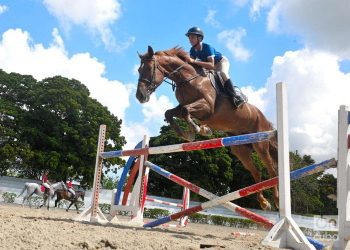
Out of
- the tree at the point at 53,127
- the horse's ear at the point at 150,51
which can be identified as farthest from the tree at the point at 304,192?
the horse's ear at the point at 150,51

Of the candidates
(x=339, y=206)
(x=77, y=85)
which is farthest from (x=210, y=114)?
(x=77, y=85)

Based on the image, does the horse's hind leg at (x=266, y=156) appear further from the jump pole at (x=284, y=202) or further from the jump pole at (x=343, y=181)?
the jump pole at (x=343, y=181)

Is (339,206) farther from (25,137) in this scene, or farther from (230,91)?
(25,137)

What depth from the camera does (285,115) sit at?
3.68 m

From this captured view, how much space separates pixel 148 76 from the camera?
5.18 m

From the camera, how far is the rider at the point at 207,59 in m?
5.53

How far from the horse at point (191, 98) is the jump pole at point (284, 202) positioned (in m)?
1.35

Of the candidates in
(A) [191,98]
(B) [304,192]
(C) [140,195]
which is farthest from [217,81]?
(B) [304,192]

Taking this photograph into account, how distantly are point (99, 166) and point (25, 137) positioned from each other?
74.6 ft

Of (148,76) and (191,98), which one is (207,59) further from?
(148,76)

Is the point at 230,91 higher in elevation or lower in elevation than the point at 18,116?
lower

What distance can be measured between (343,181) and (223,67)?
9.88 ft

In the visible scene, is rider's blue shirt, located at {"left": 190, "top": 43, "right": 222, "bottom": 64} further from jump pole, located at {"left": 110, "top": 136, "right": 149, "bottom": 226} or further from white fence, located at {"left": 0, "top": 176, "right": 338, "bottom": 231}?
white fence, located at {"left": 0, "top": 176, "right": 338, "bottom": 231}

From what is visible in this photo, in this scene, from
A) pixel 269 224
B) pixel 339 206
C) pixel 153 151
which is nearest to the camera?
pixel 339 206
